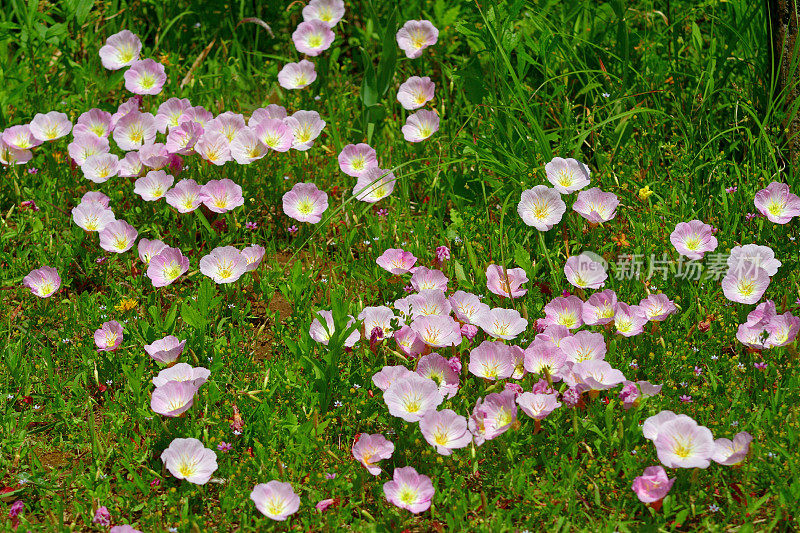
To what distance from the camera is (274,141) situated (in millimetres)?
3164

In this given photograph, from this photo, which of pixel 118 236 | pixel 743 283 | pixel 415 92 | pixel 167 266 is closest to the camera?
pixel 743 283

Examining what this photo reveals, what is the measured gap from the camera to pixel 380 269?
286 cm

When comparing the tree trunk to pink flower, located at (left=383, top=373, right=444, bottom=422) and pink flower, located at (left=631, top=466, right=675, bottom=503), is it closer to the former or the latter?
pink flower, located at (left=631, top=466, right=675, bottom=503)

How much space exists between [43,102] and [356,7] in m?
1.46

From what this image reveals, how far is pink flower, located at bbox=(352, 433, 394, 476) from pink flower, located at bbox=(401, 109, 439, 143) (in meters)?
1.42

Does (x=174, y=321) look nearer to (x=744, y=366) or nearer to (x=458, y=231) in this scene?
(x=458, y=231)

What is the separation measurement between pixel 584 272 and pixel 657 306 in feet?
0.84

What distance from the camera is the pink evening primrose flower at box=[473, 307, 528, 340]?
2424mm

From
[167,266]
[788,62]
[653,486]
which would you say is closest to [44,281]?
[167,266]

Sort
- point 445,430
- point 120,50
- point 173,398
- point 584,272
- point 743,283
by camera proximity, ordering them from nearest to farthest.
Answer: point 445,430 → point 173,398 → point 743,283 → point 584,272 → point 120,50

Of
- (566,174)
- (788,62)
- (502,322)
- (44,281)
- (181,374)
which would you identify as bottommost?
(44,281)

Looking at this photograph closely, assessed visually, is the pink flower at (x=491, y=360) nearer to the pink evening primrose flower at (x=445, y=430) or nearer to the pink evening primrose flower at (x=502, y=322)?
the pink evening primrose flower at (x=502, y=322)

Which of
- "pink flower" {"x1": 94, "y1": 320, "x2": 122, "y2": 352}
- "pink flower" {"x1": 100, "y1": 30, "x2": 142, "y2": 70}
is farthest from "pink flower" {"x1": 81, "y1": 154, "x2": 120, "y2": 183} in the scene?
"pink flower" {"x1": 94, "y1": 320, "x2": 122, "y2": 352}

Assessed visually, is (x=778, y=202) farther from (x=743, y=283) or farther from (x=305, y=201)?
(x=305, y=201)
